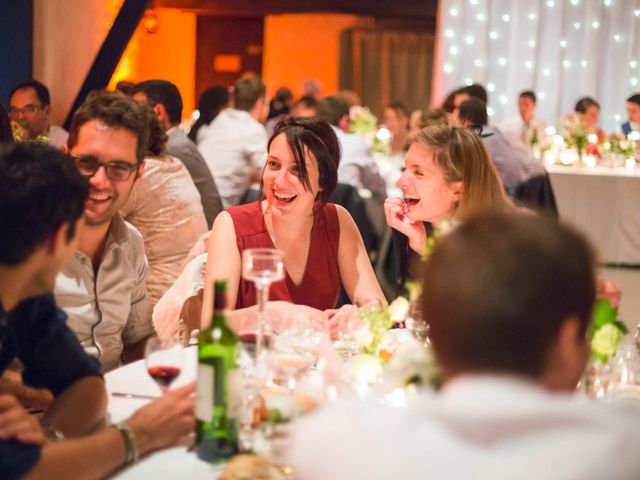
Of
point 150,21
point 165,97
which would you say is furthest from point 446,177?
point 150,21

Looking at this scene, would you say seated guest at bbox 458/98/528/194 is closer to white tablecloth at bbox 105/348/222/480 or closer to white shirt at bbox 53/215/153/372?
white shirt at bbox 53/215/153/372

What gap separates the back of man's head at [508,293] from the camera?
3.52 feet

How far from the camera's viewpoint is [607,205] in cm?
800

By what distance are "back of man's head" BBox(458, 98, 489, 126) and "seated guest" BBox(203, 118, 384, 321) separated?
2945mm

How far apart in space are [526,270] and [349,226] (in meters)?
2.17

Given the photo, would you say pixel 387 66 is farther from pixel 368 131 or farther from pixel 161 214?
pixel 161 214

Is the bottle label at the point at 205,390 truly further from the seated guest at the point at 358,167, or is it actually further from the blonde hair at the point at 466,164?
the seated guest at the point at 358,167

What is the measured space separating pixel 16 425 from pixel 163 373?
0.41 metres

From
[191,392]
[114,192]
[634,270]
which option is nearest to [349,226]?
[114,192]

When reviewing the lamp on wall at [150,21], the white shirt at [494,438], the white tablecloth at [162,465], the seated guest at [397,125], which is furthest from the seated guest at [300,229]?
the lamp on wall at [150,21]

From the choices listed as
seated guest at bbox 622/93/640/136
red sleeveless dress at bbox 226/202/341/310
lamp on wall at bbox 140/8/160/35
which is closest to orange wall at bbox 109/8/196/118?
lamp on wall at bbox 140/8/160/35

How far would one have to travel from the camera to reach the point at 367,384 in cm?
202

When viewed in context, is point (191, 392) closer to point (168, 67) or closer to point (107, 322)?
point (107, 322)

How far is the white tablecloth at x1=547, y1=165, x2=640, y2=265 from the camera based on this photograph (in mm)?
7945
